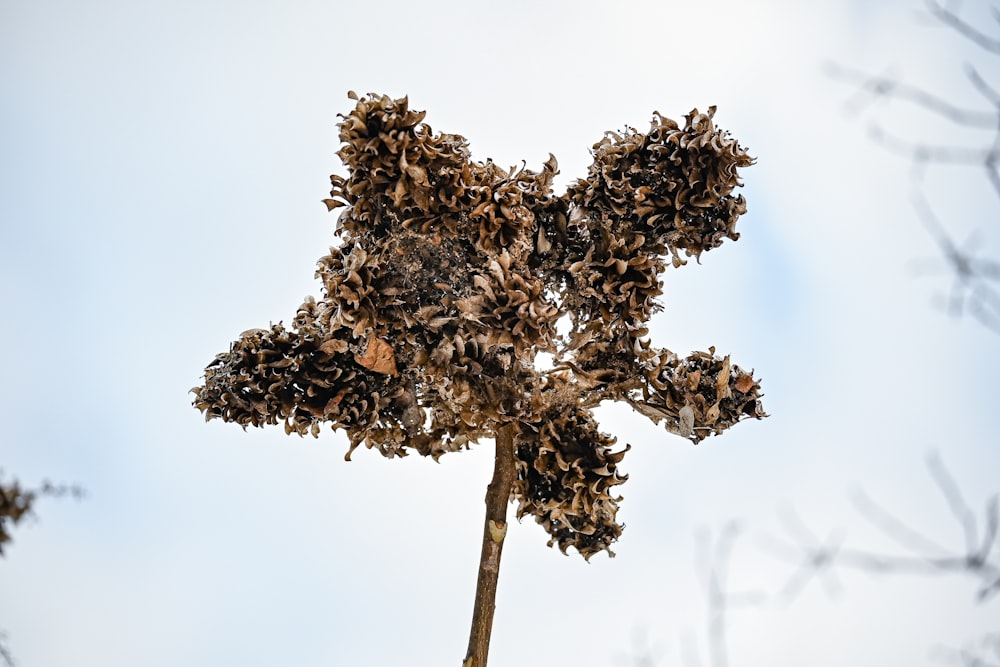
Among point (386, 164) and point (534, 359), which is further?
point (534, 359)

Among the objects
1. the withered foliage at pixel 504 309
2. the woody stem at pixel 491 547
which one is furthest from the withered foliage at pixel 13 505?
the woody stem at pixel 491 547

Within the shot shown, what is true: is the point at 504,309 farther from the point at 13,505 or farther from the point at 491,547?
the point at 13,505

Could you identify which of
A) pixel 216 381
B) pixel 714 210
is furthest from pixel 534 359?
pixel 216 381

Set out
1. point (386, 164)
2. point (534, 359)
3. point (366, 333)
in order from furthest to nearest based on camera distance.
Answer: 1. point (534, 359)
2. point (366, 333)
3. point (386, 164)

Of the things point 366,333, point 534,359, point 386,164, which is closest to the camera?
point 386,164

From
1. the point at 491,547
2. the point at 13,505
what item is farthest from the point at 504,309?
the point at 13,505

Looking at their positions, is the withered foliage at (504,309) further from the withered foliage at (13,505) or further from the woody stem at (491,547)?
the withered foliage at (13,505)

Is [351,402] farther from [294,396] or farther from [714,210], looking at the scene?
[714,210]

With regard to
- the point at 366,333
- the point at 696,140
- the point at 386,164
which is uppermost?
the point at 696,140

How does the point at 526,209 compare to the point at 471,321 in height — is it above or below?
above
